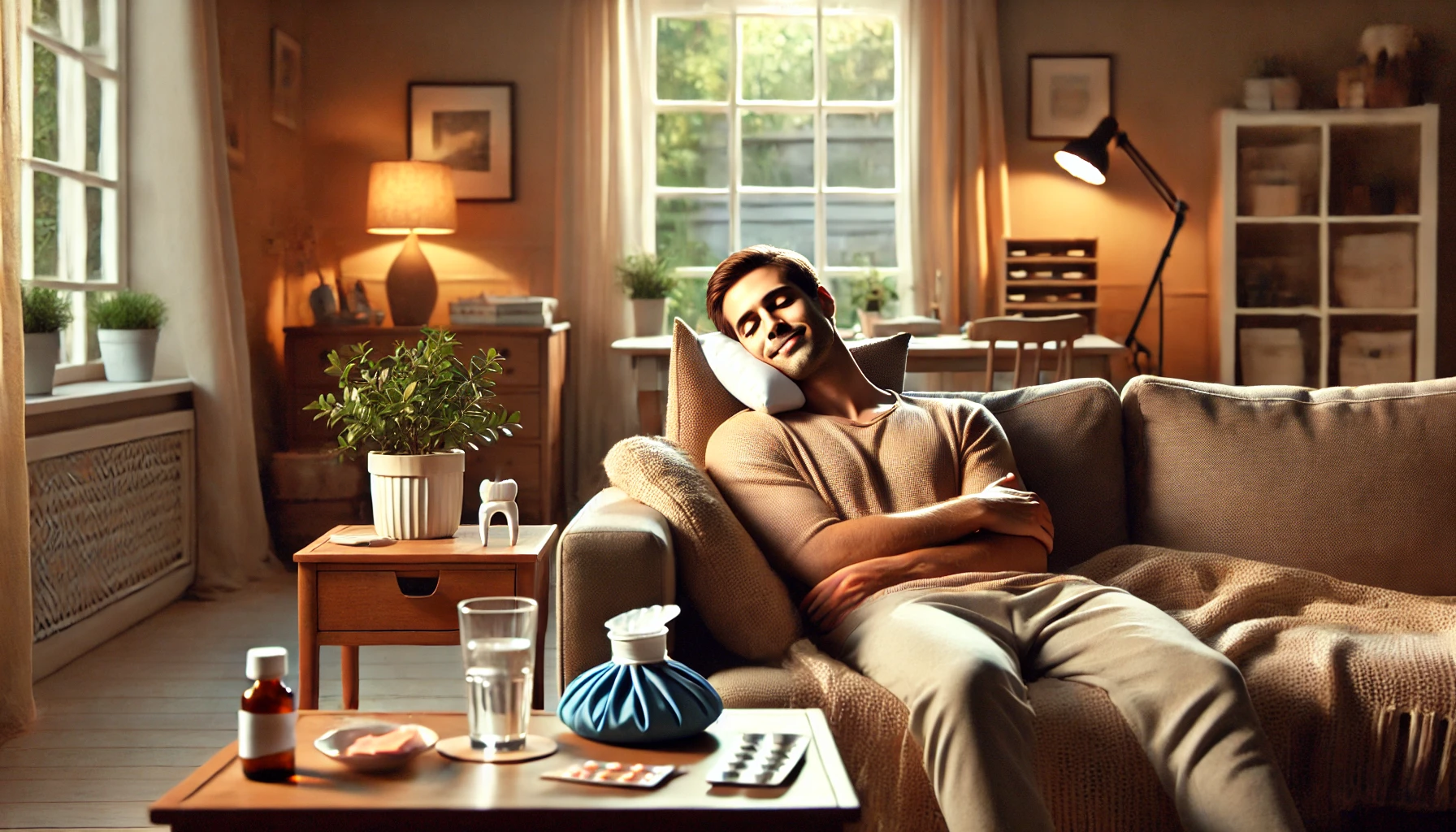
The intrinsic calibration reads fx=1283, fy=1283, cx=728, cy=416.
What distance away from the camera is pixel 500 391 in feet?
15.9

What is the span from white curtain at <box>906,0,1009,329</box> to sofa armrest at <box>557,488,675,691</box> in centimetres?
376

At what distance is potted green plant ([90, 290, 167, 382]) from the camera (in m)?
3.63

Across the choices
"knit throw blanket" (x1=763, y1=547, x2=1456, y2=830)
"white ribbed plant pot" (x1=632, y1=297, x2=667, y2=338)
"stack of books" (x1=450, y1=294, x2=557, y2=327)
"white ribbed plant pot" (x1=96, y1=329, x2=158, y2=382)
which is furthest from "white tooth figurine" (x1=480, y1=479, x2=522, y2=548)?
"white ribbed plant pot" (x1=632, y1=297, x2=667, y2=338)

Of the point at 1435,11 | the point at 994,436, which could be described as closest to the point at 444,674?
the point at 994,436

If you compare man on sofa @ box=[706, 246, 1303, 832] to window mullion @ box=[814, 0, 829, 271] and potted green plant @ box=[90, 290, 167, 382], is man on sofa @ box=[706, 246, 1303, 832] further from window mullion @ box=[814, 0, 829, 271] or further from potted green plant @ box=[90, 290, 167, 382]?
window mullion @ box=[814, 0, 829, 271]

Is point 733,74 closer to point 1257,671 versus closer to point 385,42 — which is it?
point 385,42

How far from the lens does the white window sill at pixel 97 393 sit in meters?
3.05

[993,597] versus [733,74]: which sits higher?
[733,74]

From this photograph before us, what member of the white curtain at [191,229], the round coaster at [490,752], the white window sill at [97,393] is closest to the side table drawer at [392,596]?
the round coaster at [490,752]

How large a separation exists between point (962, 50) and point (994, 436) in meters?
3.59

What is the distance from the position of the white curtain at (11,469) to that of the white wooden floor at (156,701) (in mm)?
97

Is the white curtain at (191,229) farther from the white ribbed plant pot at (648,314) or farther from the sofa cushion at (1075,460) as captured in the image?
the sofa cushion at (1075,460)

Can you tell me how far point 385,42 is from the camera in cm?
532

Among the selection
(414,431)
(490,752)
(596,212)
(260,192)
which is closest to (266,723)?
(490,752)
